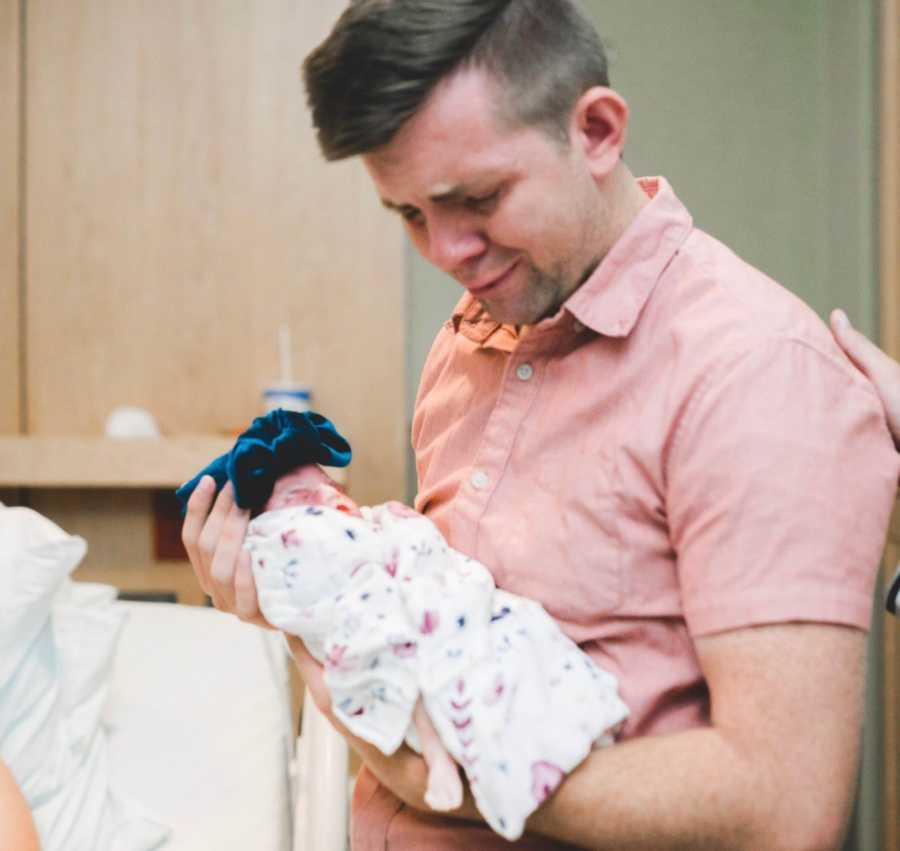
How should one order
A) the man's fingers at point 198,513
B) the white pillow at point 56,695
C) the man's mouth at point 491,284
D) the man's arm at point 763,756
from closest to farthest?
the man's arm at point 763,756 → the man's mouth at point 491,284 → the man's fingers at point 198,513 → the white pillow at point 56,695

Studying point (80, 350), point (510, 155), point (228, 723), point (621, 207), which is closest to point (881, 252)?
point (621, 207)

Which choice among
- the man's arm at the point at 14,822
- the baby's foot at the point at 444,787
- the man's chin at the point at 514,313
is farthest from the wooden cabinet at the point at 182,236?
the baby's foot at the point at 444,787

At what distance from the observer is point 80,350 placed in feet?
9.15

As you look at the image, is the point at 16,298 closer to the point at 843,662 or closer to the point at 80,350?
the point at 80,350

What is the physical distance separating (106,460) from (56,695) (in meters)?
1.03

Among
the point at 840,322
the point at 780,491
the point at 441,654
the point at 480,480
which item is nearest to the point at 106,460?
the point at 480,480

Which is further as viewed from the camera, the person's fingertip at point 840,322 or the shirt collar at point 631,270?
the person's fingertip at point 840,322

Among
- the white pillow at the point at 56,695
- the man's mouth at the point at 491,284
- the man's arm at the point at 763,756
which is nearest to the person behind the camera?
the man's arm at the point at 763,756

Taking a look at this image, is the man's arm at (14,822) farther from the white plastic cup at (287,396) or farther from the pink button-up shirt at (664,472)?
the white plastic cup at (287,396)

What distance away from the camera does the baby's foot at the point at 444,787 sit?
0.85m

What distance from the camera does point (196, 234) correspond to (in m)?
2.75

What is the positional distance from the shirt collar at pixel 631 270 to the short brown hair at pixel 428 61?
0.45 ft

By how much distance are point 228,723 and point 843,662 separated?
4.45 ft

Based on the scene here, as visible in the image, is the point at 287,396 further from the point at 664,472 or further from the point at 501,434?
the point at 664,472
